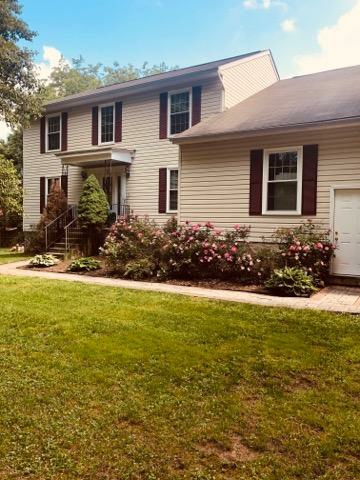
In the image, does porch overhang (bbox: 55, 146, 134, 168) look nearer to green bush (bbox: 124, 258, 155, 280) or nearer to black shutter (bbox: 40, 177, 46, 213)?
black shutter (bbox: 40, 177, 46, 213)

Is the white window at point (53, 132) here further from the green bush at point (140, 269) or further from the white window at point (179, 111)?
the green bush at point (140, 269)

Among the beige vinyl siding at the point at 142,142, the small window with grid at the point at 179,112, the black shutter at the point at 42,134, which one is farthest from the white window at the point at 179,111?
the black shutter at the point at 42,134

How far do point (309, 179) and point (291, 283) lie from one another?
9.04 ft

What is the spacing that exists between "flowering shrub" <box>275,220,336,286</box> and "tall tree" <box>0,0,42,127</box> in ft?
39.7

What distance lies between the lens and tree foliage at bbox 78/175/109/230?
13.1m

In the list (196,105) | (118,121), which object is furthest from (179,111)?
(118,121)

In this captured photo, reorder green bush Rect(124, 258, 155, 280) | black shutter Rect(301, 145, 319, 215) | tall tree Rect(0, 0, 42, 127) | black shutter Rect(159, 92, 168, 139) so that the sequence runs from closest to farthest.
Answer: black shutter Rect(301, 145, 319, 215)
green bush Rect(124, 258, 155, 280)
black shutter Rect(159, 92, 168, 139)
tall tree Rect(0, 0, 42, 127)

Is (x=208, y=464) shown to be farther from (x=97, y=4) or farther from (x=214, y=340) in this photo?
(x=97, y=4)

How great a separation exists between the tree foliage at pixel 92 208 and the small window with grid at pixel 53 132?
4.41 metres

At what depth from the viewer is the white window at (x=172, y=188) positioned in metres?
13.4

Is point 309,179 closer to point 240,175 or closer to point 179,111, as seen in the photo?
point 240,175

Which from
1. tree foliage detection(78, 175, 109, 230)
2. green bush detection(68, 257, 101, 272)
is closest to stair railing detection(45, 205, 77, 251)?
tree foliage detection(78, 175, 109, 230)

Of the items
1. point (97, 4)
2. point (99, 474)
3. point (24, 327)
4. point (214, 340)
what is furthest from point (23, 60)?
point (99, 474)

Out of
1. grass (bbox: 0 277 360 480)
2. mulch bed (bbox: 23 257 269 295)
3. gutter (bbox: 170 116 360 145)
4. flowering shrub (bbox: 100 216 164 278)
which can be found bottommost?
grass (bbox: 0 277 360 480)
